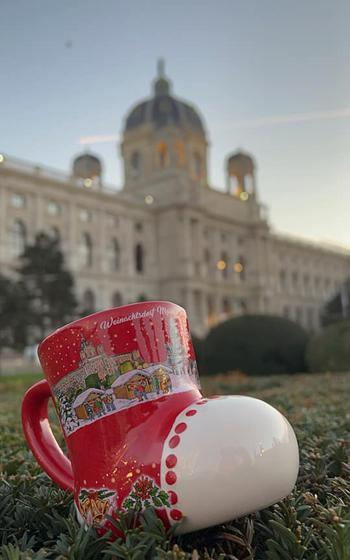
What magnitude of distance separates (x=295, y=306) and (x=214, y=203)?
1698cm

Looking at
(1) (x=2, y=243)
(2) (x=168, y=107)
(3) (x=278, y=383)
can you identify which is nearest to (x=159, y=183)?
(2) (x=168, y=107)

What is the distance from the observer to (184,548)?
134cm

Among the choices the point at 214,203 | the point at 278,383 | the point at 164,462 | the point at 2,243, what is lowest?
the point at 278,383

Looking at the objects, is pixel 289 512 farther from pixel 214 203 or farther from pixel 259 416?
pixel 214 203

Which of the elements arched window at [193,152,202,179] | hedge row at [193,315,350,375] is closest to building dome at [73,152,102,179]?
arched window at [193,152,202,179]

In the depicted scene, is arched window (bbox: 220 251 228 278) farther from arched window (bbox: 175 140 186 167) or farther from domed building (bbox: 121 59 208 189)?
arched window (bbox: 175 140 186 167)

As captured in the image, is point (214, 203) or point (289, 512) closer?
point (289, 512)

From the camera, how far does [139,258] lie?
44.6 metres

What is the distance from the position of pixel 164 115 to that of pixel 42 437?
171ft

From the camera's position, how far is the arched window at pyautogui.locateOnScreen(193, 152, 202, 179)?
50.6 metres

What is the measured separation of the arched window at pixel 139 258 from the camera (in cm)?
4409

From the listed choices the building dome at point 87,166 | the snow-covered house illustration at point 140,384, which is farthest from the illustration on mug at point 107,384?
the building dome at point 87,166

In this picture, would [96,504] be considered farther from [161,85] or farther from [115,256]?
[161,85]

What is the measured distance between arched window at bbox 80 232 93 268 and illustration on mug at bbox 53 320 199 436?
38.6 meters
